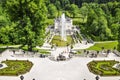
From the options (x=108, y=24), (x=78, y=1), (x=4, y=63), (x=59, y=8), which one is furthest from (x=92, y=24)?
(x=78, y=1)

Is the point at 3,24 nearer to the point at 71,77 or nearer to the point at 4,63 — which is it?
the point at 4,63

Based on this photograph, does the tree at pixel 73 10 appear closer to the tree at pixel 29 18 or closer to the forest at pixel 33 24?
the forest at pixel 33 24

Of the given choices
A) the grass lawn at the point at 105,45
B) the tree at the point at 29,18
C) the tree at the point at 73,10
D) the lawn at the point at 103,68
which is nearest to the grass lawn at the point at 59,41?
the grass lawn at the point at 105,45

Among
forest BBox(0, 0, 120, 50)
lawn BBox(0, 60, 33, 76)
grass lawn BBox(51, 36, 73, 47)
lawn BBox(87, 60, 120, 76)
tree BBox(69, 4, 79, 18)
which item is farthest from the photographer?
tree BBox(69, 4, 79, 18)

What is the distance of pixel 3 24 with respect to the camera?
251 ft

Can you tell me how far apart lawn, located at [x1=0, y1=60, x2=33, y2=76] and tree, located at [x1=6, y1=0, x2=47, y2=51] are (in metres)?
7.41

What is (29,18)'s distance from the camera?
55750mm

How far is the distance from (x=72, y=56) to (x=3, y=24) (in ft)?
98.6

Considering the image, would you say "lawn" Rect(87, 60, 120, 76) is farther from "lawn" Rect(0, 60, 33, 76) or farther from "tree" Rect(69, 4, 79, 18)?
"tree" Rect(69, 4, 79, 18)

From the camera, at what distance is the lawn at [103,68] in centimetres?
4388

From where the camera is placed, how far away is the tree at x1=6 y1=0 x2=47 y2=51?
55375 millimetres

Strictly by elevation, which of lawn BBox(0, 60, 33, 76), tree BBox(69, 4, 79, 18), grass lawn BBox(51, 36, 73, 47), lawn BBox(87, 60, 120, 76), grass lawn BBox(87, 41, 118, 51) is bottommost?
grass lawn BBox(87, 41, 118, 51)

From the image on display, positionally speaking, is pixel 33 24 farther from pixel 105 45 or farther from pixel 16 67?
pixel 105 45

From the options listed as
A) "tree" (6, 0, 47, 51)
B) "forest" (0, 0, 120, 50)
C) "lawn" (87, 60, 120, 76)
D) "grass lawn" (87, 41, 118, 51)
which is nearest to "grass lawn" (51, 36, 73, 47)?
"forest" (0, 0, 120, 50)
